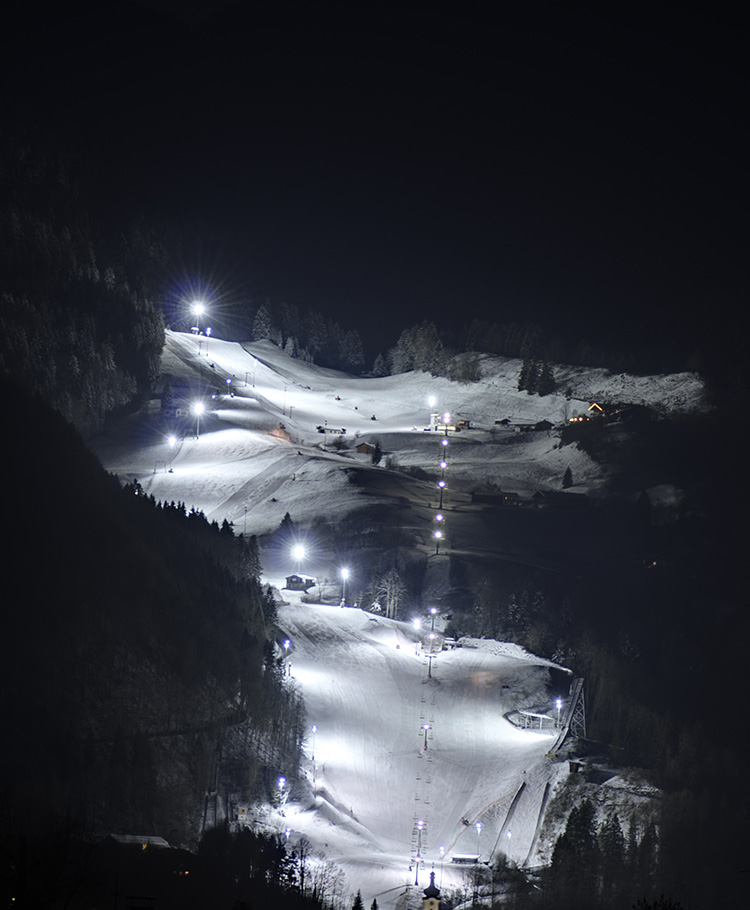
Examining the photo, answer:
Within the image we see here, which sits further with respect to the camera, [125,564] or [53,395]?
[53,395]

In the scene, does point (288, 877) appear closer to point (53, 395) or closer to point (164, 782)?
point (164, 782)

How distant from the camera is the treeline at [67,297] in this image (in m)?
119

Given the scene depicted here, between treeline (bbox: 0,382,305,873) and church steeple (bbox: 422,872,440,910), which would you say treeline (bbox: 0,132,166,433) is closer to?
treeline (bbox: 0,382,305,873)

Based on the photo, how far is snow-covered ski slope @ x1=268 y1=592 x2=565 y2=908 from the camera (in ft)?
193

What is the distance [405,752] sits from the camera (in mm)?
68250

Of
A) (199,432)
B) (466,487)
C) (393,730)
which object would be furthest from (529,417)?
(393,730)

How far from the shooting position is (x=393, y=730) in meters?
70.5

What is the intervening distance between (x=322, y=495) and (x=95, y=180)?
78.1 meters

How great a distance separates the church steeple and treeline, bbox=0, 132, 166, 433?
77572 millimetres

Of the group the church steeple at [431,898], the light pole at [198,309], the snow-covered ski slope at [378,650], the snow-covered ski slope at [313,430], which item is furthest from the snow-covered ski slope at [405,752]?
the light pole at [198,309]

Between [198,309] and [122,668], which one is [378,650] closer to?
[122,668]

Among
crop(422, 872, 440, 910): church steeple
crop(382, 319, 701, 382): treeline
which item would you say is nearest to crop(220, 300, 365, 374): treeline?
crop(382, 319, 701, 382): treeline

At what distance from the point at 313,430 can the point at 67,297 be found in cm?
3641

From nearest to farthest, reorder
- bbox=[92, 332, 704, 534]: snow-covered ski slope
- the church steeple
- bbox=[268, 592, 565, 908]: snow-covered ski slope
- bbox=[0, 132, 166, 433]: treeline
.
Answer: the church steeple < bbox=[268, 592, 565, 908]: snow-covered ski slope < bbox=[92, 332, 704, 534]: snow-covered ski slope < bbox=[0, 132, 166, 433]: treeline
